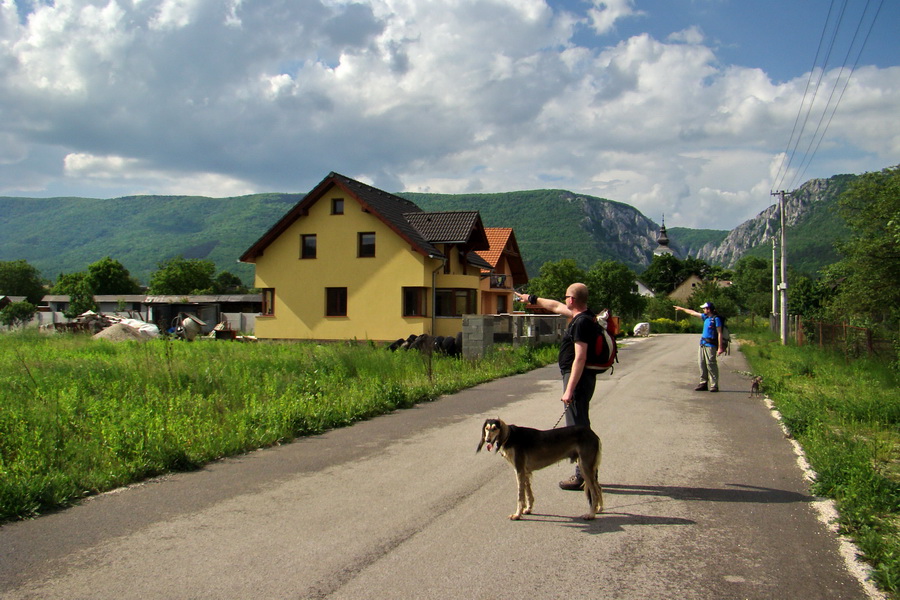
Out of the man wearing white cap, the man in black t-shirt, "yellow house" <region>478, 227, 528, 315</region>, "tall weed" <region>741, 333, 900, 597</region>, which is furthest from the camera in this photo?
"yellow house" <region>478, 227, 528, 315</region>

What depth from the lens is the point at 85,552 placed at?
189 inches

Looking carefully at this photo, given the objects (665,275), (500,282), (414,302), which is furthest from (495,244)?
(665,275)

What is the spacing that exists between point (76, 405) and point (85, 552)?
18.9 ft

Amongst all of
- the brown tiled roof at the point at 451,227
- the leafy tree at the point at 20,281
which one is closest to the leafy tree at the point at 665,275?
the brown tiled roof at the point at 451,227

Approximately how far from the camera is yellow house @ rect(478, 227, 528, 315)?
133 feet

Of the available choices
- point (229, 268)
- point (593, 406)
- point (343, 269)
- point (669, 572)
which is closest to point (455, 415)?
point (593, 406)

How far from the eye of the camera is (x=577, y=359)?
6.08 meters

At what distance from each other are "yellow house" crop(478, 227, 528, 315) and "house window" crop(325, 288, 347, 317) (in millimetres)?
8554

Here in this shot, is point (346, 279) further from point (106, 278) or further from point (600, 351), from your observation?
point (106, 278)

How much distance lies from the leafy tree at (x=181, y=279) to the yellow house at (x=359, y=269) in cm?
6445

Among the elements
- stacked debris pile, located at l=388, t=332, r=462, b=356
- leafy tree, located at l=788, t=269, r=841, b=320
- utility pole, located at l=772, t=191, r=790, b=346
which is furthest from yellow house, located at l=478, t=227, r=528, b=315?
leafy tree, located at l=788, t=269, r=841, b=320

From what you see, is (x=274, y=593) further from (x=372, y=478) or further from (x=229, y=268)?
(x=229, y=268)

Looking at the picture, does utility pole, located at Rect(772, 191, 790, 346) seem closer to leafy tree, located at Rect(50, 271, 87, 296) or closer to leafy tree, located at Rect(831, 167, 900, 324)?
leafy tree, located at Rect(831, 167, 900, 324)

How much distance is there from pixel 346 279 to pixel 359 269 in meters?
0.86
